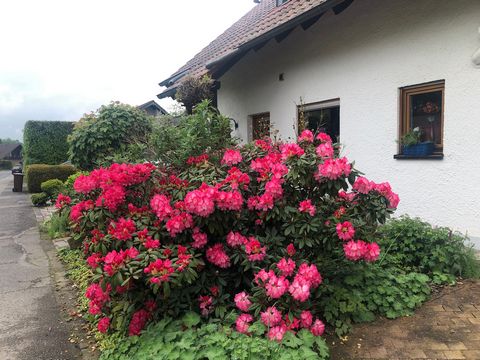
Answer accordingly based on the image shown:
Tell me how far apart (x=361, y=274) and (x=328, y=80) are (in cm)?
401

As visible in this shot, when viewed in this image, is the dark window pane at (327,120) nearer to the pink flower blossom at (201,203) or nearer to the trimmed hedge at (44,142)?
the pink flower blossom at (201,203)

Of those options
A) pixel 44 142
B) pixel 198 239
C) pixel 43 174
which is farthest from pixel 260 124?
pixel 44 142

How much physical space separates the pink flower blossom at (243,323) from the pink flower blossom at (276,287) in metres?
0.26

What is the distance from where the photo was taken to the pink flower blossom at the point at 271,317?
2674 millimetres

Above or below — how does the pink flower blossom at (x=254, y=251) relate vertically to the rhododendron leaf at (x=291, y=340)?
above

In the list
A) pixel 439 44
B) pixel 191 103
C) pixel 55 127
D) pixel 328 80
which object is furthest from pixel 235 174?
pixel 55 127

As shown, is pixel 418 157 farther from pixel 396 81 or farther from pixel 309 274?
pixel 309 274

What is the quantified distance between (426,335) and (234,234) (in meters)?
1.67

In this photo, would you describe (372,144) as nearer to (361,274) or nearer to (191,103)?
(361,274)

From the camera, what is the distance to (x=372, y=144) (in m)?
5.71

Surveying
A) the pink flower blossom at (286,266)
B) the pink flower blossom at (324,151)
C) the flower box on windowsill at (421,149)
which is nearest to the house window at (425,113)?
the flower box on windowsill at (421,149)

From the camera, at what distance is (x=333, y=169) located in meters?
2.92

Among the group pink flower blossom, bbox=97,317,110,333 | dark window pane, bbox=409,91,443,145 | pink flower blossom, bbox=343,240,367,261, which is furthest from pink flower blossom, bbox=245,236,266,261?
dark window pane, bbox=409,91,443,145

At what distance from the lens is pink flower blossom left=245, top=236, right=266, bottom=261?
2.97 metres
